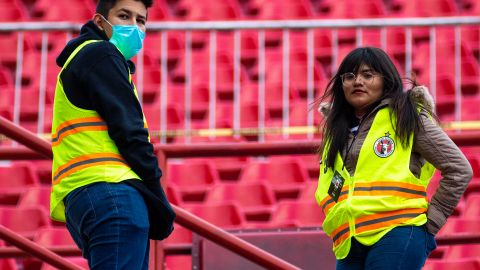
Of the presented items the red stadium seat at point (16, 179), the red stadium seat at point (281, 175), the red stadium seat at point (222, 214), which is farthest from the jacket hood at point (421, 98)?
the red stadium seat at point (16, 179)

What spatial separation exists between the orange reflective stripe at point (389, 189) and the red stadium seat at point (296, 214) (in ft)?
10.4

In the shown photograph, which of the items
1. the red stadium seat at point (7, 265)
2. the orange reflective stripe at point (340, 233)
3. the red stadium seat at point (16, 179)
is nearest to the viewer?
the orange reflective stripe at point (340, 233)

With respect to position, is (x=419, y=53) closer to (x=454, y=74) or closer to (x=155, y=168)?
(x=454, y=74)

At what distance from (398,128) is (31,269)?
330 cm

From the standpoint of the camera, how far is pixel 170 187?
25.0 feet

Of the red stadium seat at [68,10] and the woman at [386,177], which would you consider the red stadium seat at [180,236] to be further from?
the red stadium seat at [68,10]

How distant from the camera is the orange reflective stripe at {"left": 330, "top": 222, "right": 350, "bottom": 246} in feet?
13.1

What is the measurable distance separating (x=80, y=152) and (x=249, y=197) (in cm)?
400

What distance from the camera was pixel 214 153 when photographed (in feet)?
17.3

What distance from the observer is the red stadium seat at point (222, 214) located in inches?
286

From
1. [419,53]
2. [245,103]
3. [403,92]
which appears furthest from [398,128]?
[419,53]

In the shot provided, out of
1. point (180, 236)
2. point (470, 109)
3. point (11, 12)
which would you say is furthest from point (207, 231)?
point (11, 12)

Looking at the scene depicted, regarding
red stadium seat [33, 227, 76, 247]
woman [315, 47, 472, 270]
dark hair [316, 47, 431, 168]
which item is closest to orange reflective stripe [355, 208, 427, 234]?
woman [315, 47, 472, 270]

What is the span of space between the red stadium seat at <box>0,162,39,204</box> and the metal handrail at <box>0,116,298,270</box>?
10.9 ft
